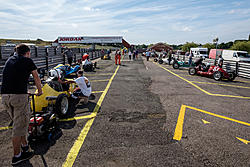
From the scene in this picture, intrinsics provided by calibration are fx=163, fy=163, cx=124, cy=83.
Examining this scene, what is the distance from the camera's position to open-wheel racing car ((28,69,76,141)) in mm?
3438

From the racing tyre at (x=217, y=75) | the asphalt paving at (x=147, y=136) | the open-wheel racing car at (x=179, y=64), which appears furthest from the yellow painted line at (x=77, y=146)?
the open-wheel racing car at (x=179, y=64)

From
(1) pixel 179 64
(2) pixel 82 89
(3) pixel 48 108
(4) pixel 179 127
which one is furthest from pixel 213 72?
(3) pixel 48 108

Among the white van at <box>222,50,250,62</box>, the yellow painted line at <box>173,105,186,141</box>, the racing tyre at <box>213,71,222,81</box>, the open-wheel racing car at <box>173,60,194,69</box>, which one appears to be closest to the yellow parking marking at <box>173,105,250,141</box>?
the yellow painted line at <box>173,105,186,141</box>

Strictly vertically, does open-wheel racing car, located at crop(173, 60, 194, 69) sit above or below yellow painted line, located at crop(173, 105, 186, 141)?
above

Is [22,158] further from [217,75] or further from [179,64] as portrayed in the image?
[179,64]

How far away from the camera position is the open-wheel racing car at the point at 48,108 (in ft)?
11.3

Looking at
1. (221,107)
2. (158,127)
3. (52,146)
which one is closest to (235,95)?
(221,107)

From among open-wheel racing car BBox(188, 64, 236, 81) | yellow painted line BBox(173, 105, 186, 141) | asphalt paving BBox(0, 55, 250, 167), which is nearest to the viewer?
asphalt paving BBox(0, 55, 250, 167)

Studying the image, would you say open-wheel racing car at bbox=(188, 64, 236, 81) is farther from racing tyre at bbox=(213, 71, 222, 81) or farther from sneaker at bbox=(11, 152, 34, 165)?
sneaker at bbox=(11, 152, 34, 165)

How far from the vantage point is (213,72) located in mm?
11594

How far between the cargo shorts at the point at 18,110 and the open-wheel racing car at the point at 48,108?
27 cm

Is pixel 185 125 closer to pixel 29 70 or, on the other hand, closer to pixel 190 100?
pixel 190 100

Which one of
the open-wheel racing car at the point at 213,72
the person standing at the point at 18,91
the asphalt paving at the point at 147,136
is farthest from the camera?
the open-wheel racing car at the point at 213,72

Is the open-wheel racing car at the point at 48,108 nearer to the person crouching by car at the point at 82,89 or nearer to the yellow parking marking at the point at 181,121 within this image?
the person crouching by car at the point at 82,89
